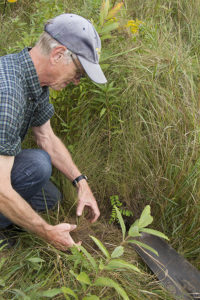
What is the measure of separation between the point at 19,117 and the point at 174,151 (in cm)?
117

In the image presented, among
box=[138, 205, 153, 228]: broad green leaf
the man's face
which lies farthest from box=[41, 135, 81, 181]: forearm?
box=[138, 205, 153, 228]: broad green leaf

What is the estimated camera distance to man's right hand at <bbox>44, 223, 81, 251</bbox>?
1.64 meters

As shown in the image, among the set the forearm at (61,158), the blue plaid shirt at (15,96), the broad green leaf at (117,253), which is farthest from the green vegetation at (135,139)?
the broad green leaf at (117,253)

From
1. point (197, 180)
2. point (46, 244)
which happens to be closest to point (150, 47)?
point (197, 180)

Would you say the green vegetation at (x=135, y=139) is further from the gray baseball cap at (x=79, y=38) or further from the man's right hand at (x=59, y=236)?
the gray baseball cap at (x=79, y=38)

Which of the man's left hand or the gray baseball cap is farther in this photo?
the man's left hand

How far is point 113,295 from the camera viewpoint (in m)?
1.49

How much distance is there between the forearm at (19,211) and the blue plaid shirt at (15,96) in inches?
8.8

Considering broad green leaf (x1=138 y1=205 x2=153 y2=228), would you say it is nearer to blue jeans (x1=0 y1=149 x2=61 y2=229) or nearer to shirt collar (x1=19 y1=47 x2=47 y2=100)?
blue jeans (x1=0 y1=149 x2=61 y2=229)

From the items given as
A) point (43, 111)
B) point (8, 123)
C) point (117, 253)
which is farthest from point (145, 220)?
point (43, 111)

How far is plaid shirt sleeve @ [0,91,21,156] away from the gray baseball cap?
466 millimetres

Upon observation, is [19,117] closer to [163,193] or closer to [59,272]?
[59,272]

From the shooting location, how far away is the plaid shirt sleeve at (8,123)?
1455mm

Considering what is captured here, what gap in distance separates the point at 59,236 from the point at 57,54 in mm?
1027
